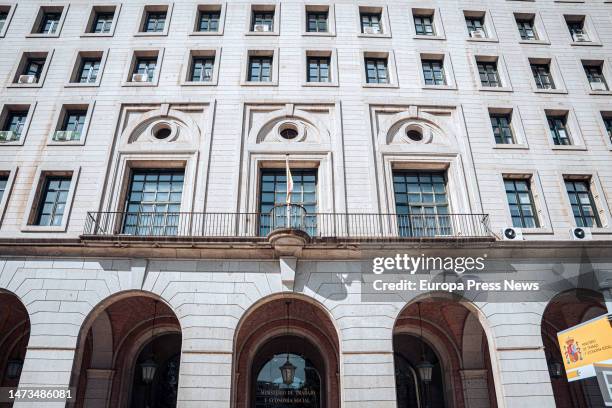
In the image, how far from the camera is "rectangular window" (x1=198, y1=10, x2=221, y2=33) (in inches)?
Result: 723

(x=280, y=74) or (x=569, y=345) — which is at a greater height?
(x=280, y=74)

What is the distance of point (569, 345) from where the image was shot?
10.6 meters

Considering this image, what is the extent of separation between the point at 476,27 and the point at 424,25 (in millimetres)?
2327

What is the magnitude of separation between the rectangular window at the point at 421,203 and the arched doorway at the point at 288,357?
14.0ft

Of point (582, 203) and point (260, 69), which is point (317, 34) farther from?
point (582, 203)

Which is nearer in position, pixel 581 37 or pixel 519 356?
pixel 519 356

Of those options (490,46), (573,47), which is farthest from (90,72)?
(573,47)

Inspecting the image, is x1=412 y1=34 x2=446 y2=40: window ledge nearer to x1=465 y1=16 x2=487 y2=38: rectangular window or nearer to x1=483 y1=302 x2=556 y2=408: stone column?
x1=465 y1=16 x2=487 y2=38: rectangular window

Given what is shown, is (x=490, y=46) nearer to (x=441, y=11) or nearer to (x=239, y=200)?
(x=441, y=11)

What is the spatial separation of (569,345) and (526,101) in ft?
32.3

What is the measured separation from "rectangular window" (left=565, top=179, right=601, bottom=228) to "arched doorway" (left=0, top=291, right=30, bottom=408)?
19.2 metres

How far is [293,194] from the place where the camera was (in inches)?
585

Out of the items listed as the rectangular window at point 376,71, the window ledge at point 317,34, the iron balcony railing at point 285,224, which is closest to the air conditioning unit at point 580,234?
the iron balcony railing at point 285,224

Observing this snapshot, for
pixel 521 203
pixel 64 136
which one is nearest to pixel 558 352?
pixel 521 203
